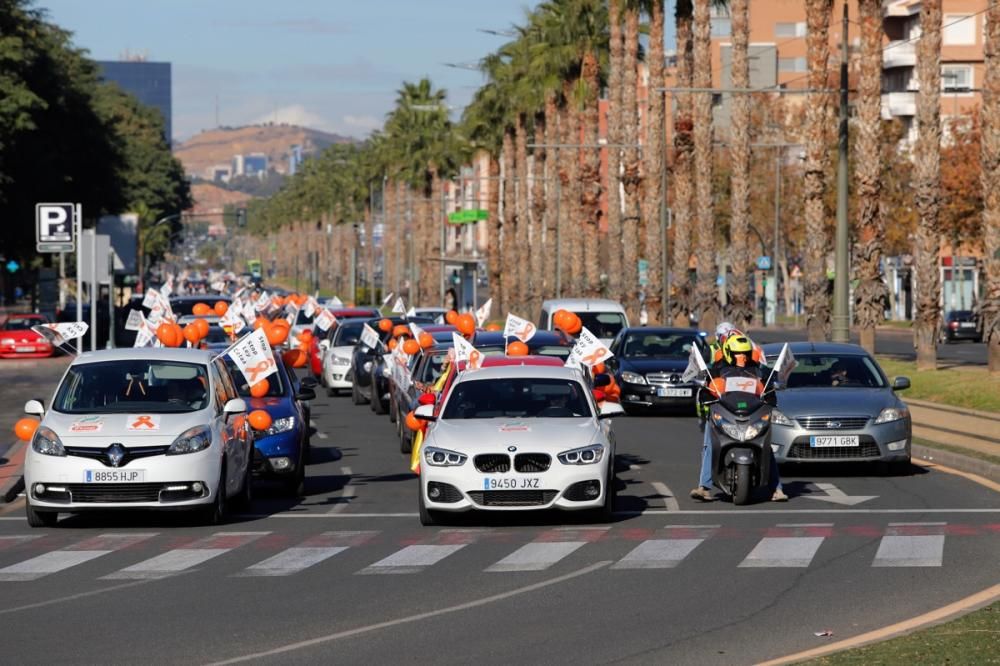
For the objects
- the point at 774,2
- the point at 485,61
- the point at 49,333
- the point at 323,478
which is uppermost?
the point at 774,2

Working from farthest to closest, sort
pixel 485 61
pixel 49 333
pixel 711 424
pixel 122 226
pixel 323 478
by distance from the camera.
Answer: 1. pixel 122 226
2. pixel 485 61
3. pixel 49 333
4. pixel 323 478
5. pixel 711 424

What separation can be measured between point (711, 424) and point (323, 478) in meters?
5.69

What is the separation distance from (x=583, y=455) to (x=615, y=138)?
48.1 meters

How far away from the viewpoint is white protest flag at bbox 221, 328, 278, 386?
20.0m

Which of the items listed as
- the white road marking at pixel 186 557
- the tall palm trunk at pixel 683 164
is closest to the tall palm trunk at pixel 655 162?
the tall palm trunk at pixel 683 164

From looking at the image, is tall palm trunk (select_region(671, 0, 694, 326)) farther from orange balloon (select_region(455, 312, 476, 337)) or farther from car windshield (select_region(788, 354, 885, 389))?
car windshield (select_region(788, 354, 885, 389))

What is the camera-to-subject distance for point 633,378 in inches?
1255

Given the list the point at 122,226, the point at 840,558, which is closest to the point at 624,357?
the point at 840,558

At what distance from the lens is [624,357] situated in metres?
32.8

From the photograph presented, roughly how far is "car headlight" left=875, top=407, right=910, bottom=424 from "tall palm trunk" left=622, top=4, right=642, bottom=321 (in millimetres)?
38214

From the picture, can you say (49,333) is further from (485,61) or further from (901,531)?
(485,61)

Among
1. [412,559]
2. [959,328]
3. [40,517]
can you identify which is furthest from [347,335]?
[959,328]

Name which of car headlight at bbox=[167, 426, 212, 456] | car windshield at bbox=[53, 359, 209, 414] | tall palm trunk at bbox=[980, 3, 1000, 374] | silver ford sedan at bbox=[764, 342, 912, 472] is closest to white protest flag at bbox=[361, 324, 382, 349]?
tall palm trunk at bbox=[980, 3, 1000, 374]

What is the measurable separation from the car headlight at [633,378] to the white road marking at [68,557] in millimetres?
16191
